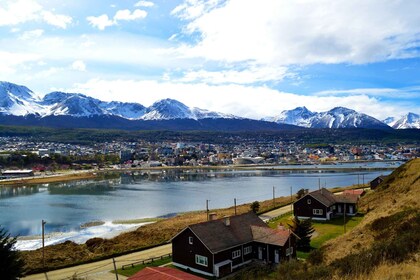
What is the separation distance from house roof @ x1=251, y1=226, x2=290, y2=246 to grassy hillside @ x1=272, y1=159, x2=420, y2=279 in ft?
6.89

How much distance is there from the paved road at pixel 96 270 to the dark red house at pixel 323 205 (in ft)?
46.4

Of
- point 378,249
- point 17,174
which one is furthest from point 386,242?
point 17,174

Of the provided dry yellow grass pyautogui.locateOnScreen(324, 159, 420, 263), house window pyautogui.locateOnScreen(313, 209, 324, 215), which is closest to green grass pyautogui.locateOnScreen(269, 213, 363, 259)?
house window pyautogui.locateOnScreen(313, 209, 324, 215)

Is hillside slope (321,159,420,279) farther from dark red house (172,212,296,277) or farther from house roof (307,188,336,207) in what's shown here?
house roof (307,188,336,207)

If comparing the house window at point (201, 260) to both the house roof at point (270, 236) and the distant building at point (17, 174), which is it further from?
the distant building at point (17, 174)

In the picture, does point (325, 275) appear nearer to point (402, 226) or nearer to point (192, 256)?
point (402, 226)

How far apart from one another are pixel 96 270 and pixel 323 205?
65.1ft

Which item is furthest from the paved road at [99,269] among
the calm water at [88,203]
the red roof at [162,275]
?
the calm water at [88,203]

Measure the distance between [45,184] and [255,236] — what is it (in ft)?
260

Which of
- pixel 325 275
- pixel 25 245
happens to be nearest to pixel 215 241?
pixel 325 275

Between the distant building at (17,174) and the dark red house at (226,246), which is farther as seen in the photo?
the distant building at (17,174)

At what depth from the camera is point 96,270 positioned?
22.0 meters

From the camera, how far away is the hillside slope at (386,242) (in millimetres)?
8711

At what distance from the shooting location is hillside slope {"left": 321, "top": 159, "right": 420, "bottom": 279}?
8711mm
